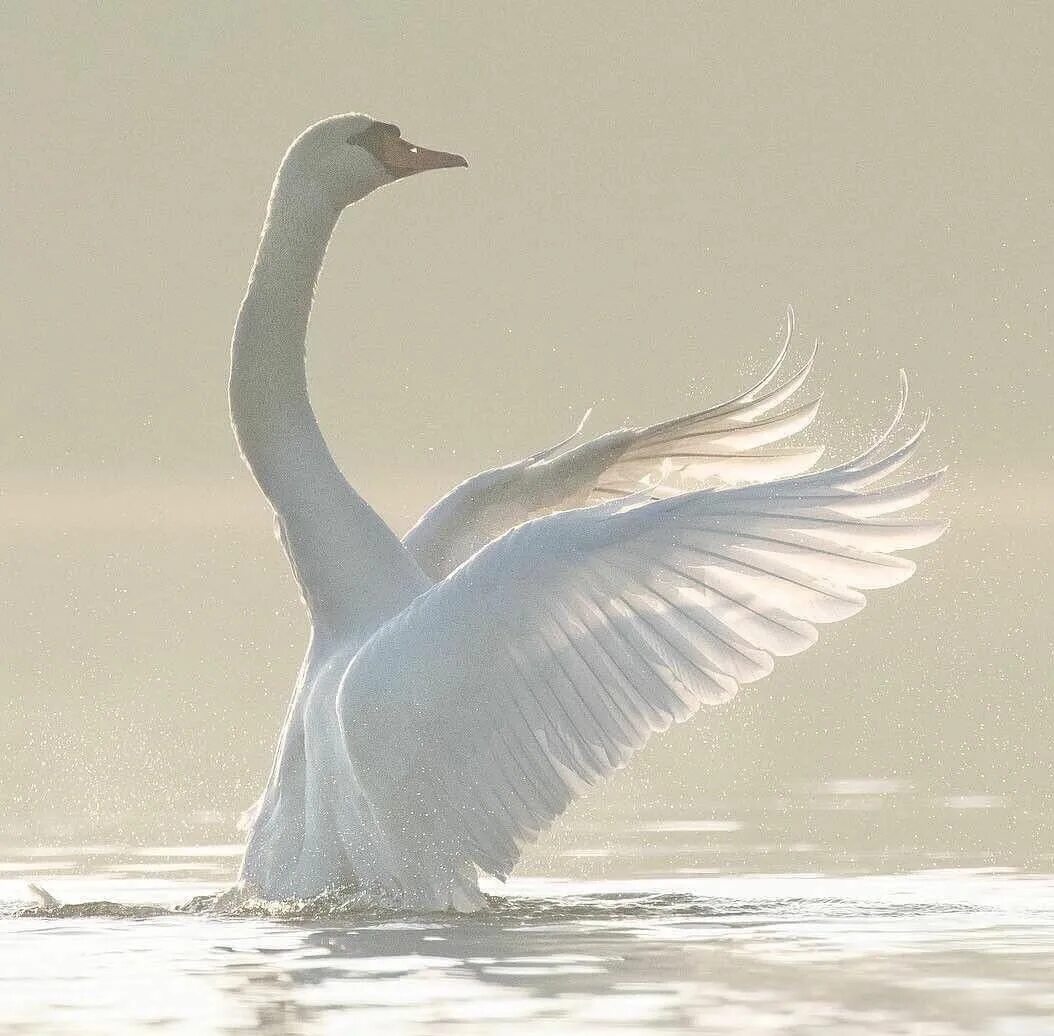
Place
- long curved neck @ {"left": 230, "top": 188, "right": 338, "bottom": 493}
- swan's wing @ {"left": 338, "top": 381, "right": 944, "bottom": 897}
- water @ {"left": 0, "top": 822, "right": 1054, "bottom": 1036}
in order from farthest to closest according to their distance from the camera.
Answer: long curved neck @ {"left": 230, "top": 188, "right": 338, "bottom": 493}, swan's wing @ {"left": 338, "top": 381, "right": 944, "bottom": 897}, water @ {"left": 0, "top": 822, "right": 1054, "bottom": 1036}

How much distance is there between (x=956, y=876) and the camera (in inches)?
462

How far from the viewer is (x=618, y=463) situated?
1324 cm

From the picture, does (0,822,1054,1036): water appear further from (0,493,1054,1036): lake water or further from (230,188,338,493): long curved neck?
(230,188,338,493): long curved neck

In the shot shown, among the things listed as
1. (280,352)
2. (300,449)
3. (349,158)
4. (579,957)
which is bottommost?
(579,957)

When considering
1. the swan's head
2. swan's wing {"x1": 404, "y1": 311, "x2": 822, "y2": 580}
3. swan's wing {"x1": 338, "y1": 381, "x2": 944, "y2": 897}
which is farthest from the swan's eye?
swan's wing {"x1": 338, "y1": 381, "x2": 944, "y2": 897}

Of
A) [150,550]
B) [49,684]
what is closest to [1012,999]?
[49,684]

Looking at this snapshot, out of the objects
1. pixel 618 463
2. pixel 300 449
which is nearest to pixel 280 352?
pixel 300 449

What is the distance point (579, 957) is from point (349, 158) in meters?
4.13

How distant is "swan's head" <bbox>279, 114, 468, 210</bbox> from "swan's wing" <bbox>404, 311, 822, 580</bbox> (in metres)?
1.36

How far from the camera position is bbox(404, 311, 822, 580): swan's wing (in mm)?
12734

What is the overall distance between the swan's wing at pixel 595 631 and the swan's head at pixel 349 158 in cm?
234

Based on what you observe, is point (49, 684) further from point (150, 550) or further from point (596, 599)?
point (150, 550)

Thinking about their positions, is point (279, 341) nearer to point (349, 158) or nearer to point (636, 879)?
point (349, 158)

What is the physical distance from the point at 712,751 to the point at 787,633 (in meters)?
6.86
